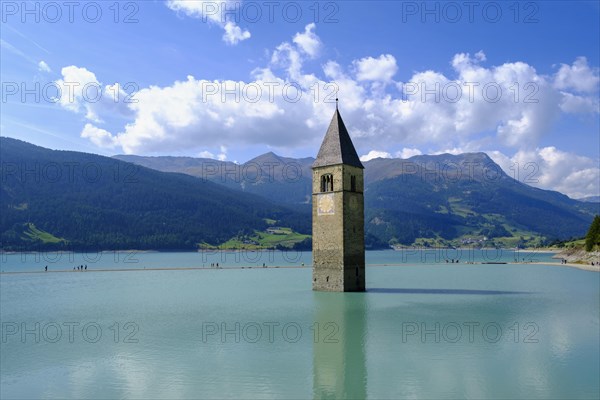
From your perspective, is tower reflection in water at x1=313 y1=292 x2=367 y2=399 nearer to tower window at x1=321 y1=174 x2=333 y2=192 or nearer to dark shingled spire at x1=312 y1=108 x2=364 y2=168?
tower window at x1=321 y1=174 x2=333 y2=192

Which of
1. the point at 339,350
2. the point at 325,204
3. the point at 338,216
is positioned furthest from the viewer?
the point at 325,204

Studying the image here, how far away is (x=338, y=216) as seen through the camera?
160ft

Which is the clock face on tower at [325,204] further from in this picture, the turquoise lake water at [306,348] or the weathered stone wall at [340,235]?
the turquoise lake water at [306,348]

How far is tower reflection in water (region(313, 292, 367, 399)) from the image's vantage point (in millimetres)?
19484

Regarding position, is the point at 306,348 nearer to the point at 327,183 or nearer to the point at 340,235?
the point at 340,235

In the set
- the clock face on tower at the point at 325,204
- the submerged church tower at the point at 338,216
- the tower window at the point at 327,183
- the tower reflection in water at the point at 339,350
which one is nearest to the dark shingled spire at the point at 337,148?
the submerged church tower at the point at 338,216

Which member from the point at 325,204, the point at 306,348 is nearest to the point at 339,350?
the point at 306,348

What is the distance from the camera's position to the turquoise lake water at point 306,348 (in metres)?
19.5

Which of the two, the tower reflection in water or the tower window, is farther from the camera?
the tower window

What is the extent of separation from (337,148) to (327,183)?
145 inches

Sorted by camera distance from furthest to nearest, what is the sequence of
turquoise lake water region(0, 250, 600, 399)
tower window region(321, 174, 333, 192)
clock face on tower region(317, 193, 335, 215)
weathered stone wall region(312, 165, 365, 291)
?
Result: tower window region(321, 174, 333, 192) → clock face on tower region(317, 193, 335, 215) → weathered stone wall region(312, 165, 365, 291) → turquoise lake water region(0, 250, 600, 399)

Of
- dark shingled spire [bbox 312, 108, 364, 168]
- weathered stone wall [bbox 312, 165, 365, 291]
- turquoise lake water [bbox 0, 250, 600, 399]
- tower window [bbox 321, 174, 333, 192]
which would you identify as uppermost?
dark shingled spire [bbox 312, 108, 364, 168]

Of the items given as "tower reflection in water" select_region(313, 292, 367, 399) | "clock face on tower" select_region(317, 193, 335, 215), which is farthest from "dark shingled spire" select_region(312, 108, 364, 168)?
"tower reflection in water" select_region(313, 292, 367, 399)

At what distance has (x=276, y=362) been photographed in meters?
23.5
